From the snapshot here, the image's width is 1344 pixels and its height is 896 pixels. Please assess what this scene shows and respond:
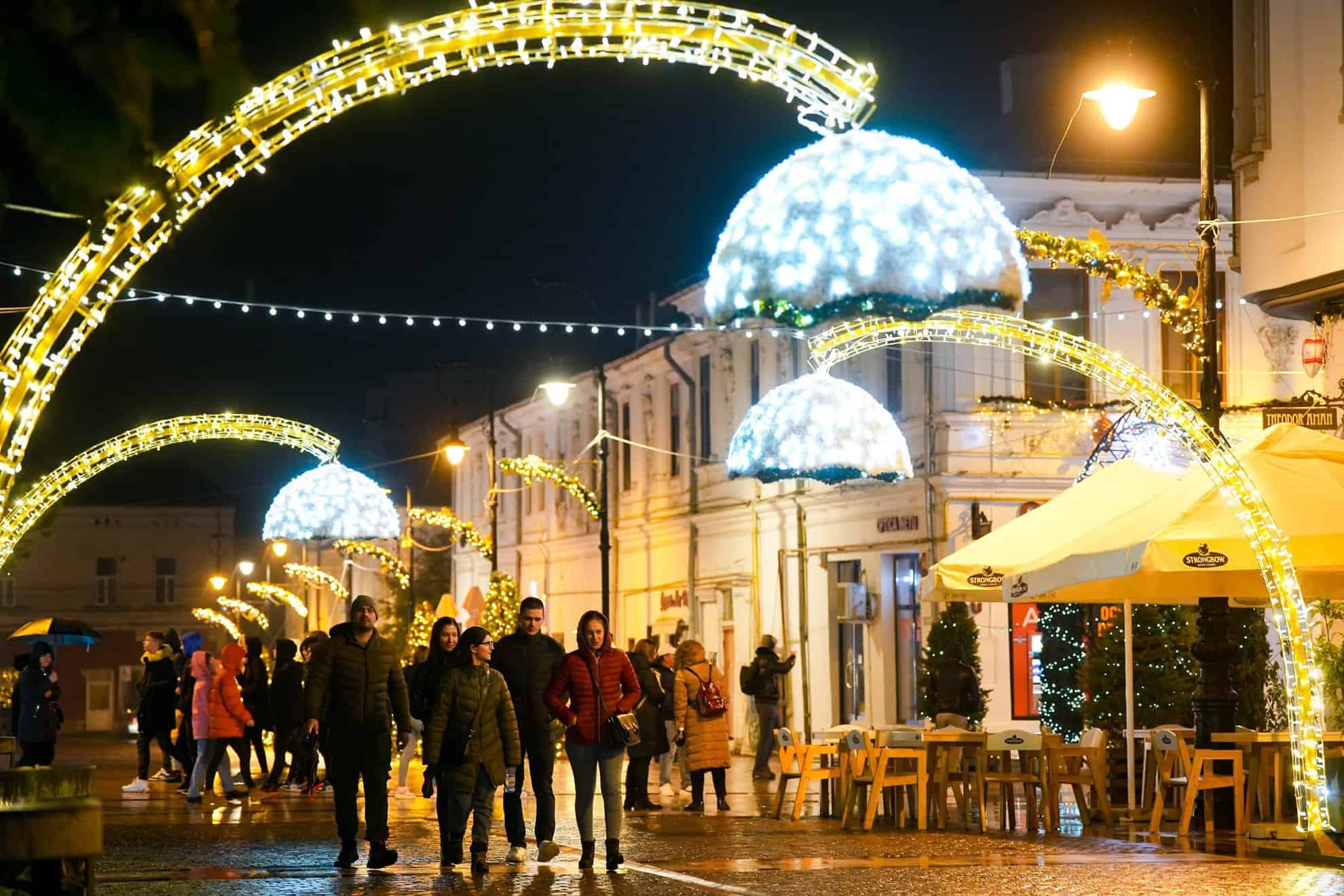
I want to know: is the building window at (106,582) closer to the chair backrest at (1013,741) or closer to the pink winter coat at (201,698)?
the pink winter coat at (201,698)

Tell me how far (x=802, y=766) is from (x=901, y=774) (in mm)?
1488

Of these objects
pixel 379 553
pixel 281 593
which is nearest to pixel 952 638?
pixel 379 553

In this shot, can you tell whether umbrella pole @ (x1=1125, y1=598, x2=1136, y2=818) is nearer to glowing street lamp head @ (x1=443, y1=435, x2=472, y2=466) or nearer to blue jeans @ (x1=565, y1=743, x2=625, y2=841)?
blue jeans @ (x1=565, y1=743, x2=625, y2=841)

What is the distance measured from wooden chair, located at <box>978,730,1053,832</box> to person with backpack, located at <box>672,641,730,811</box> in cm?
375

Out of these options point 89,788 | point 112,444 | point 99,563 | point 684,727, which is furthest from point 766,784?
point 99,563

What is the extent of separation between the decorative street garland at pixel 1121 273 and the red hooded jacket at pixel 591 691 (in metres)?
6.58

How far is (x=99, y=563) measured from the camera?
91375 millimetres

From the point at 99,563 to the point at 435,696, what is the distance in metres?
80.3

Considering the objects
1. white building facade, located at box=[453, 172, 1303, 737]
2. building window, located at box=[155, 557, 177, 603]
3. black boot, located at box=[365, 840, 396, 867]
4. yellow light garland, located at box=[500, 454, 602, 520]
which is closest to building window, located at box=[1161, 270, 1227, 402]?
white building facade, located at box=[453, 172, 1303, 737]

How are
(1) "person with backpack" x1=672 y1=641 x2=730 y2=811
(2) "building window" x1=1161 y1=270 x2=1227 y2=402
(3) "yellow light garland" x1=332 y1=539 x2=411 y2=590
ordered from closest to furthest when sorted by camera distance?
(1) "person with backpack" x1=672 y1=641 x2=730 y2=811 → (2) "building window" x1=1161 y1=270 x2=1227 y2=402 → (3) "yellow light garland" x1=332 y1=539 x2=411 y2=590

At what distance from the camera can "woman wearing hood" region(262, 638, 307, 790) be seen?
25.8 m

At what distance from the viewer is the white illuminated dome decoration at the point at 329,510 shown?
27516mm

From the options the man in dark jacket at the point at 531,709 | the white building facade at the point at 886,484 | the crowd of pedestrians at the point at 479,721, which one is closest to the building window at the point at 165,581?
the white building facade at the point at 886,484

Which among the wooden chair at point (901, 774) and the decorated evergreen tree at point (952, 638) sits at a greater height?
the decorated evergreen tree at point (952, 638)
